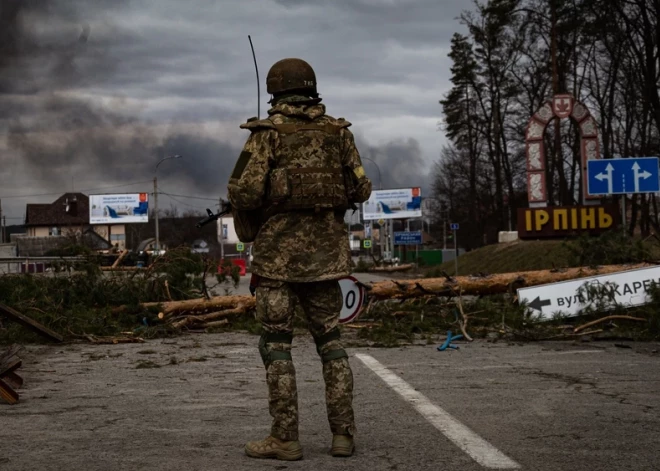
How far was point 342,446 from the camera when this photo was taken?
195 inches

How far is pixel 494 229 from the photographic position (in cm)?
6919

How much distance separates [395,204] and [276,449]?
3494 inches

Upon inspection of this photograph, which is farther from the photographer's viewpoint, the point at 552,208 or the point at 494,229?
the point at 494,229

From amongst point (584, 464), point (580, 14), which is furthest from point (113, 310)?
point (580, 14)

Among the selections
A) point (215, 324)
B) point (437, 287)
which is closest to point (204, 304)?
point (215, 324)

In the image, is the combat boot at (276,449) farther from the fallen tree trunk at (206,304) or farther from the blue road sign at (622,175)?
the blue road sign at (622,175)

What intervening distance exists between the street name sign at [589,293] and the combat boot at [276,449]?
8.27 m

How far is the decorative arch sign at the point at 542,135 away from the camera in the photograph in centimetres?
3456

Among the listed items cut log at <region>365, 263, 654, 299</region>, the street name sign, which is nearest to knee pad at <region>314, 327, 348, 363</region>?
the street name sign

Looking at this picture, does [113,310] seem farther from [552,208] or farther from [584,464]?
[552,208]

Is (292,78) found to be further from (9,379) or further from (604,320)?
(604,320)

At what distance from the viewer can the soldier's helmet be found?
526cm

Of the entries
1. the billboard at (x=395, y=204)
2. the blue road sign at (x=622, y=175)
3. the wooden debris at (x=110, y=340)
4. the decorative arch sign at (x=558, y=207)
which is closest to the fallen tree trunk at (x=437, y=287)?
the wooden debris at (x=110, y=340)

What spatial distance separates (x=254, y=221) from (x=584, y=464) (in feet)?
6.90
